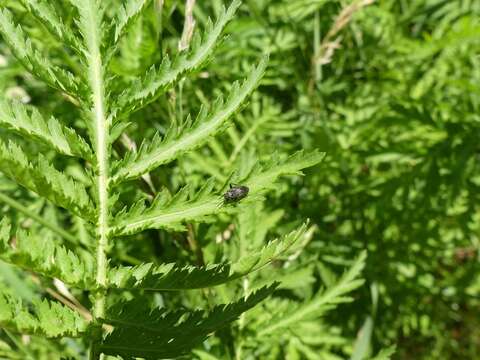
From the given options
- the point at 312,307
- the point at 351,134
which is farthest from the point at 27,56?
the point at 351,134

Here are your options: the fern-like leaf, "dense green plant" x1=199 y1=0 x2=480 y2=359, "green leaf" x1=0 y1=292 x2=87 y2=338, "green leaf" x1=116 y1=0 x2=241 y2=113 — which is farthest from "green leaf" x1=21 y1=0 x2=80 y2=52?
"dense green plant" x1=199 y1=0 x2=480 y2=359

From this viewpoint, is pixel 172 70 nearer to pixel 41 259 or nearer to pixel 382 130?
pixel 41 259

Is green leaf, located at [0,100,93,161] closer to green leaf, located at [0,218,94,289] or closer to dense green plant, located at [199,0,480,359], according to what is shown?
green leaf, located at [0,218,94,289]

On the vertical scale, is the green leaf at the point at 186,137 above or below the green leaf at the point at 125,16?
below

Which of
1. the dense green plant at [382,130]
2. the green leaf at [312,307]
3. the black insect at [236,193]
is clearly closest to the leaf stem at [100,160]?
the black insect at [236,193]

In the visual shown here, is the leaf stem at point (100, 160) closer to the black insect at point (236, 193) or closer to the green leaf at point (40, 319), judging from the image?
the green leaf at point (40, 319)
